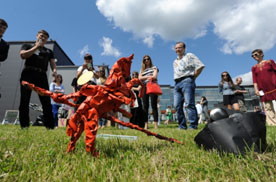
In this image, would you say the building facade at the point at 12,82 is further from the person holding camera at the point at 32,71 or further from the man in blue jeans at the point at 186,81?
the man in blue jeans at the point at 186,81

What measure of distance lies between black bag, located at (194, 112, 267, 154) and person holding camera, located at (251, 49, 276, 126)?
4.25 m

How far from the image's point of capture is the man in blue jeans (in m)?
4.22

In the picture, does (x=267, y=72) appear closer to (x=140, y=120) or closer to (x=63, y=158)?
(x=140, y=120)

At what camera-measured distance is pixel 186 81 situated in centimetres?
426

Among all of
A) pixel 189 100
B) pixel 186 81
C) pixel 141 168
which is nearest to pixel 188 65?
pixel 186 81

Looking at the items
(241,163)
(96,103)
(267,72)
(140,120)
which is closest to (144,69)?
(140,120)

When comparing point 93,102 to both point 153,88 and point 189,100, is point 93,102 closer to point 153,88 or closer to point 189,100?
point 189,100

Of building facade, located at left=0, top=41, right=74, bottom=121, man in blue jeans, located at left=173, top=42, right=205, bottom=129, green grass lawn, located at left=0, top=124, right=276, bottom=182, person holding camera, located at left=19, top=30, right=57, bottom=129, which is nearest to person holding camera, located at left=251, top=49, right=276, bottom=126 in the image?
man in blue jeans, located at left=173, top=42, right=205, bottom=129

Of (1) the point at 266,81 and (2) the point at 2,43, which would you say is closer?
(2) the point at 2,43

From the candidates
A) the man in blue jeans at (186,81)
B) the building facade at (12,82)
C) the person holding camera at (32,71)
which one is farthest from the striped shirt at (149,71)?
the building facade at (12,82)

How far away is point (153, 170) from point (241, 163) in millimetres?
620

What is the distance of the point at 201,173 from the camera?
40.5 inches

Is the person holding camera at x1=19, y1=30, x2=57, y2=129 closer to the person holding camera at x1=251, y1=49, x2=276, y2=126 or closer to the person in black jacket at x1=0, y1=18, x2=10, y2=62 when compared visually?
the person in black jacket at x1=0, y1=18, x2=10, y2=62

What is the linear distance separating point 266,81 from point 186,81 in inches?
97.4
